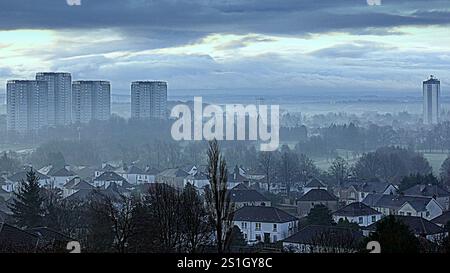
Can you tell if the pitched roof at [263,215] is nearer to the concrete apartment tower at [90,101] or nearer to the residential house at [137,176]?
the residential house at [137,176]

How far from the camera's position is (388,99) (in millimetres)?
4871

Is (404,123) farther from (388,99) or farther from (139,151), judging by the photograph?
(139,151)

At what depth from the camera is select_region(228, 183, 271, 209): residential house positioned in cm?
475

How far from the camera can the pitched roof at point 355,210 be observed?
562 cm

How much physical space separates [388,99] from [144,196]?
201 centimetres

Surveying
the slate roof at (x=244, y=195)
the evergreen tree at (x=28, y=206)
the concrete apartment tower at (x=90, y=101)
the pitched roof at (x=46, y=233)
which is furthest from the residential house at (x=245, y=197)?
the evergreen tree at (x=28, y=206)

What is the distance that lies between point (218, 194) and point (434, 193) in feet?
7.46

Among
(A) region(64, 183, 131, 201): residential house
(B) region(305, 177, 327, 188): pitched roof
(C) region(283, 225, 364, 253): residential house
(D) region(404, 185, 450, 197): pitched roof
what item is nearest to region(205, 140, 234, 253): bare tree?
(C) region(283, 225, 364, 253): residential house

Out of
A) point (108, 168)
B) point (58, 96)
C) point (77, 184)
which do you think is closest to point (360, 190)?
point (108, 168)

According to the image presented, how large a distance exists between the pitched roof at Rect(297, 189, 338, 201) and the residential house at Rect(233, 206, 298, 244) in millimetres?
257

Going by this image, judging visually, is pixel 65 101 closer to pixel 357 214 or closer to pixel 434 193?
pixel 357 214

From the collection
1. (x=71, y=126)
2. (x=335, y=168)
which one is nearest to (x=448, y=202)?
(x=335, y=168)

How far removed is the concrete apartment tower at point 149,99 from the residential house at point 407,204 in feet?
6.56

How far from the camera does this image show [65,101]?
16.4 feet
